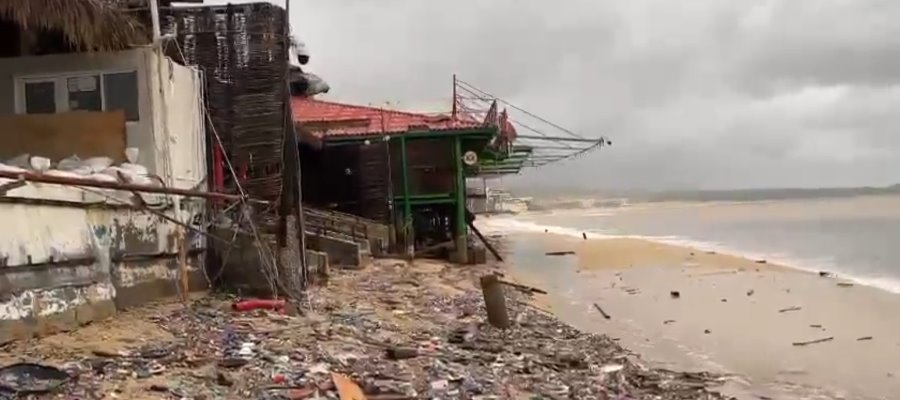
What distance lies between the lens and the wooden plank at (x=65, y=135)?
487 inches

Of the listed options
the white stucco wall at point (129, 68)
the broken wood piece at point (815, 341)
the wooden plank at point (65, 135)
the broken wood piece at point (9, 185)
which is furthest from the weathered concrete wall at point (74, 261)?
the broken wood piece at point (815, 341)

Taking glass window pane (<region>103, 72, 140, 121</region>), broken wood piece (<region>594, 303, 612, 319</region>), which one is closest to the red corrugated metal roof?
broken wood piece (<region>594, 303, 612, 319</region>)

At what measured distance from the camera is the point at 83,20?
11.7 meters

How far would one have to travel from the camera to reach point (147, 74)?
12.9m

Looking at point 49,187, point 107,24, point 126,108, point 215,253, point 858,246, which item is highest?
point 107,24

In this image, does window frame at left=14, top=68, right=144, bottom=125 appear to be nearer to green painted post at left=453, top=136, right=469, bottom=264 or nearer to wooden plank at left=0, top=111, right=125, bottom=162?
wooden plank at left=0, top=111, right=125, bottom=162

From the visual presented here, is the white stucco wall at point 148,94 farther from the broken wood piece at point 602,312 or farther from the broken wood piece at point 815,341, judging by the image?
the broken wood piece at point 815,341

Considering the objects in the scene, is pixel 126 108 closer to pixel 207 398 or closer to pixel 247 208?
pixel 247 208

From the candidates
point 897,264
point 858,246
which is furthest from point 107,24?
point 858,246

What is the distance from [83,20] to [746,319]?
14.7 meters

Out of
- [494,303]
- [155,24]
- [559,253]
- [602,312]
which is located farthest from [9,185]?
[559,253]

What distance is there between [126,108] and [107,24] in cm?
128

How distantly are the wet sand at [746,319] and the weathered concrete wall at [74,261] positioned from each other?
811 centimetres

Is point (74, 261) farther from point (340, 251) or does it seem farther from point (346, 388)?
point (340, 251)
